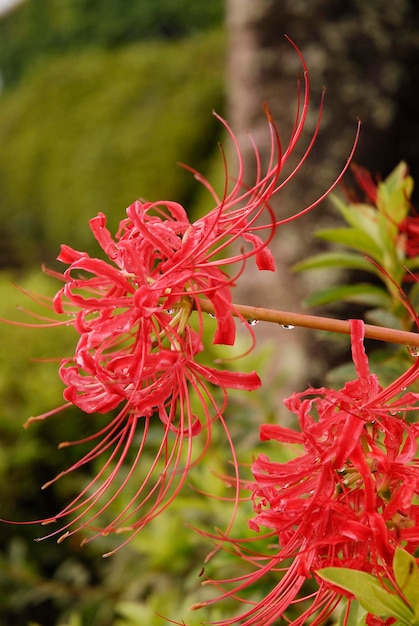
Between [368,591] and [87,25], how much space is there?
5.83 meters

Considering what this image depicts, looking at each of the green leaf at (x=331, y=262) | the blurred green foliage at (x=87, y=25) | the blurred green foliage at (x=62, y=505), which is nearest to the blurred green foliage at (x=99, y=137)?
the blurred green foliage at (x=87, y=25)

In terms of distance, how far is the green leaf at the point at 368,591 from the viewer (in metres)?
0.59

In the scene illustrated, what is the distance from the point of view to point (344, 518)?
0.64m

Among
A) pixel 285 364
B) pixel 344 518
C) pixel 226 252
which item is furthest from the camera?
pixel 226 252

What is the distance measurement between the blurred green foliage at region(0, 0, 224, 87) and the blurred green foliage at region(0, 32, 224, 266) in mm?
120

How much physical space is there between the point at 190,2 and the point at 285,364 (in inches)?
152

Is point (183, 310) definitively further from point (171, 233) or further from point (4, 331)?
point (4, 331)

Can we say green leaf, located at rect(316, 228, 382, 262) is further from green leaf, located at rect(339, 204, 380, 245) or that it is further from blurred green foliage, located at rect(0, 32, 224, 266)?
blurred green foliage, located at rect(0, 32, 224, 266)

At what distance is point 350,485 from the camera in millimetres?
662

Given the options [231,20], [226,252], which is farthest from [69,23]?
[231,20]

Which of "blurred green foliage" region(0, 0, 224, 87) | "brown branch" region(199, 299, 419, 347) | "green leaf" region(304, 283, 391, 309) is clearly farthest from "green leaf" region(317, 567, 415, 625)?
"blurred green foliage" region(0, 0, 224, 87)

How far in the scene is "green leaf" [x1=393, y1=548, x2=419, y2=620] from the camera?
1.91ft

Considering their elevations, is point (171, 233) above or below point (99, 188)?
above

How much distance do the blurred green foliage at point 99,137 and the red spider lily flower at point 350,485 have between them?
12.1ft
